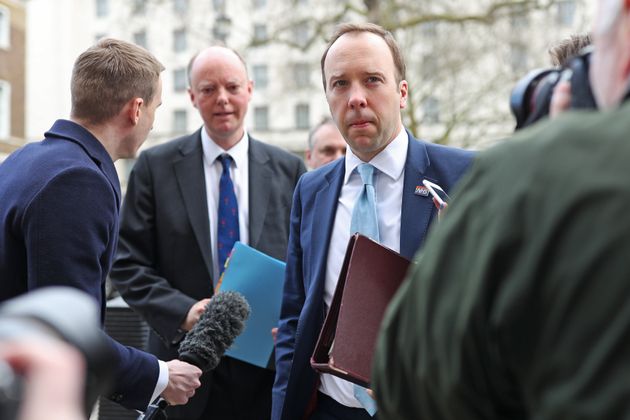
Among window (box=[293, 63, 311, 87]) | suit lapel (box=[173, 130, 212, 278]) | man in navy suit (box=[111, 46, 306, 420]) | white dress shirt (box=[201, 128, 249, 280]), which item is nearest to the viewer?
man in navy suit (box=[111, 46, 306, 420])

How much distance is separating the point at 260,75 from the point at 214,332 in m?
48.7

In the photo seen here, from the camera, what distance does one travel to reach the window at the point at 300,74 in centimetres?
2399

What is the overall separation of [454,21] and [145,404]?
16.5 meters

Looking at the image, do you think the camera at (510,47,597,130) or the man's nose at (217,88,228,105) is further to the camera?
the man's nose at (217,88,228,105)

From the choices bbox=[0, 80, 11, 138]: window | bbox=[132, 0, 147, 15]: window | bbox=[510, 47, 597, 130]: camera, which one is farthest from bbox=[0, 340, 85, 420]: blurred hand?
bbox=[0, 80, 11, 138]: window

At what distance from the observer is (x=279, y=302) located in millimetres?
4176

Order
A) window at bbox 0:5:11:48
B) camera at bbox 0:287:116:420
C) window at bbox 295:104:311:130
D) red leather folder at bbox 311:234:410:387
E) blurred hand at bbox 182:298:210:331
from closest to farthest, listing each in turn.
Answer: camera at bbox 0:287:116:420, red leather folder at bbox 311:234:410:387, blurred hand at bbox 182:298:210:331, window at bbox 0:5:11:48, window at bbox 295:104:311:130

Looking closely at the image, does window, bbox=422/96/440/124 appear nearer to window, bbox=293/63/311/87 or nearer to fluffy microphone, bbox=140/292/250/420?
window, bbox=293/63/311/87

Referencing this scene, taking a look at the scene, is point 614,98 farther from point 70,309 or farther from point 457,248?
point 70,309

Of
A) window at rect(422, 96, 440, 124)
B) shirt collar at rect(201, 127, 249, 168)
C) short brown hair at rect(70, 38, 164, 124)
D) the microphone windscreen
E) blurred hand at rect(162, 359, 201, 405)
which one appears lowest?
window at rect(422, 96, 440, 124)

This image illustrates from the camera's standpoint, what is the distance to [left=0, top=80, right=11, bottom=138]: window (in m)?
31.0

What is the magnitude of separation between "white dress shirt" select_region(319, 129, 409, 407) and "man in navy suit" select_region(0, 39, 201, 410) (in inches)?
24.7

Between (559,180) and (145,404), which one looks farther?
(145,404)

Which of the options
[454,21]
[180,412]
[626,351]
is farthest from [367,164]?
[454,21]
